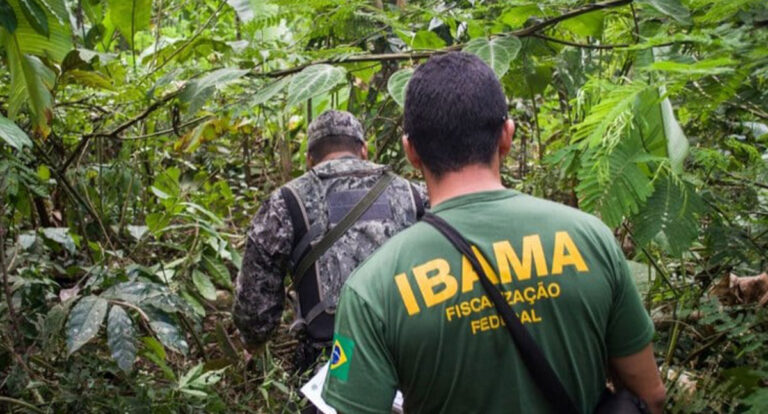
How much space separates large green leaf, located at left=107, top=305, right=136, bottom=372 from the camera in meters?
2.92

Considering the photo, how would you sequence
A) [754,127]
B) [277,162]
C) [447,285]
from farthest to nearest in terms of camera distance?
[277,162], [754,127], [447,285]

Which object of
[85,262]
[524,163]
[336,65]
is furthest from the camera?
[524,163]

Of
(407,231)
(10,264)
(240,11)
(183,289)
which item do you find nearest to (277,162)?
(183,289)

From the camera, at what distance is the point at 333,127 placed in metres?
3.31

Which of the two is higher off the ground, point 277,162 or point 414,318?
point 414,318

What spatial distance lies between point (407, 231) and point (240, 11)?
57.9 inches

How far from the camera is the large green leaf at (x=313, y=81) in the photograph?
2.28m

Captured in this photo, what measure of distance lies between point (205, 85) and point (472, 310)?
1.42 m

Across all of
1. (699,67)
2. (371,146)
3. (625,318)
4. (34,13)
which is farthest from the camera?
(371,146)

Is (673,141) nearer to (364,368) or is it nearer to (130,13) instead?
(364,368)

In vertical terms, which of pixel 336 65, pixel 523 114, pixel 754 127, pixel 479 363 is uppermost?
pixel 336 65

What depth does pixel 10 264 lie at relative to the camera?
378cm

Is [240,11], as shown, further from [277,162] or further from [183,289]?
[277,162]

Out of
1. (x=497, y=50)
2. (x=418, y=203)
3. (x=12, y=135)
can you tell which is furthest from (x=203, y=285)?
(x=497, y=50)
